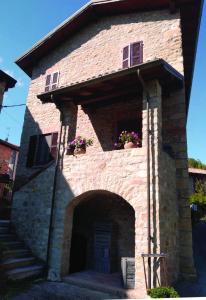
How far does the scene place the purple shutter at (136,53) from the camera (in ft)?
31.9

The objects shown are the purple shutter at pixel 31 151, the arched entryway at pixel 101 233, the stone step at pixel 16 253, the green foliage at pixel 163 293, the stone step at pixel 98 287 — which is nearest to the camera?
the green foliage at pixel 163 293

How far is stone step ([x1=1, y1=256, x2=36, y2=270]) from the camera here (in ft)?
21.0

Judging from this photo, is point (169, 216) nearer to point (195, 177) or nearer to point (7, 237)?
point (7, 237)

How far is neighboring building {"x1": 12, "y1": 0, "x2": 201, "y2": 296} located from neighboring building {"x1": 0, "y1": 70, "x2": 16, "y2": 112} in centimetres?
171

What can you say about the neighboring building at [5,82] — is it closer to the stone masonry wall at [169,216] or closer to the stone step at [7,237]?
the stone step at [7,237]

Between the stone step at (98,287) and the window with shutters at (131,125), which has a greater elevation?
the window with shutters at (131,125)

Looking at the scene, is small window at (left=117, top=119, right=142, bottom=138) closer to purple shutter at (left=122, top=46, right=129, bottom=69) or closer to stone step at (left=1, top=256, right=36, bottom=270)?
purple shutter at (left=122, top=46, right=129, bottom=69)

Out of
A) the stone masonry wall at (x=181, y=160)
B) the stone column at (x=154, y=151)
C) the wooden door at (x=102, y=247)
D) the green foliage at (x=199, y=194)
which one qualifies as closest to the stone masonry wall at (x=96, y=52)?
the stone masonry wall at (x=181, y=160)

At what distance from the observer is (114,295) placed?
5.75 m

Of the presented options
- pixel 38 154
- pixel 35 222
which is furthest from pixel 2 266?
pixel 38 154

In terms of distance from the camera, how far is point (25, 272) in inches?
254

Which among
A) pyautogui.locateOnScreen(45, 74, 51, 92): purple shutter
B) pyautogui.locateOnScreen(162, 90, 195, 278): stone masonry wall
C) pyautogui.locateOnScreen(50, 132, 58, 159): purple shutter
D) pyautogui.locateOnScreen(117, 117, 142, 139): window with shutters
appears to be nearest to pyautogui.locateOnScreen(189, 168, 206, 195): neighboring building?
pyautogui.locateOnScreen(117, 117, 142, 139): window with shutters

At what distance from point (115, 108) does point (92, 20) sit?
4.92 m

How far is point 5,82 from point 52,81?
Result: 7.91ft
